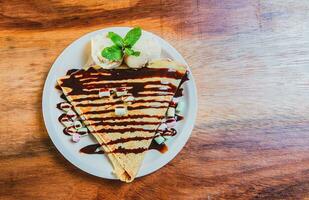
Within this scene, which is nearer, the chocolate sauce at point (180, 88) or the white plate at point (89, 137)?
the white plate at point (89, 137)

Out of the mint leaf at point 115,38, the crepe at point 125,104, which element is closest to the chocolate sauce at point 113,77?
the crepe at point 125,104

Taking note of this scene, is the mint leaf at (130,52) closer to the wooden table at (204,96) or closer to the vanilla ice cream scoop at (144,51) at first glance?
the vanilla ice cream scoop at (144,51)

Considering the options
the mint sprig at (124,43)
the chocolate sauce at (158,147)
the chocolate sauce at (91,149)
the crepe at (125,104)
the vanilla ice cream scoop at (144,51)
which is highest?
the mint sprig at (124,43)

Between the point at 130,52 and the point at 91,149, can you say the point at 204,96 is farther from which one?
the point at 91,149

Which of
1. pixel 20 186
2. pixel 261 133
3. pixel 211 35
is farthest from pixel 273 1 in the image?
pixel 20 186

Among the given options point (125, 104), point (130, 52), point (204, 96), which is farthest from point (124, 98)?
point (204, 96)

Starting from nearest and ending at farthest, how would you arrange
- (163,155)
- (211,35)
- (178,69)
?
(163,155)
(178,69)
(211,35)

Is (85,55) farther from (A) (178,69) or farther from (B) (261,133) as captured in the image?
(B) (261,133)
